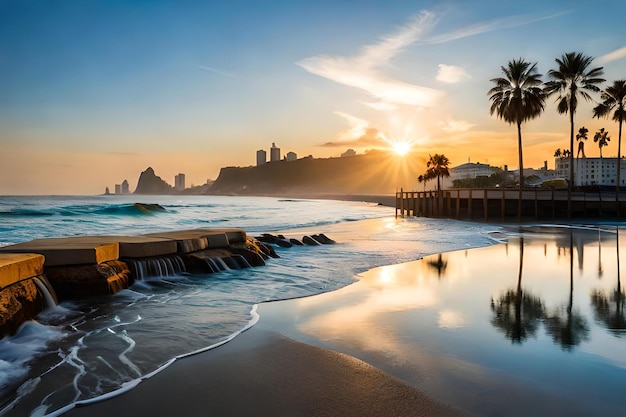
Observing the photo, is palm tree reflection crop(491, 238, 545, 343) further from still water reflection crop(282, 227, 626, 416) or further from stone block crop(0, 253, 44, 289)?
stone block crop(0, 253, 44, 289)

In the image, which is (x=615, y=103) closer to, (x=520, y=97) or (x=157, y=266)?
(x=520, y=97)

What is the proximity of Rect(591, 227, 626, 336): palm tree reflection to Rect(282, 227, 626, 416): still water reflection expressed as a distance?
0.02 m

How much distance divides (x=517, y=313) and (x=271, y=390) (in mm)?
4356

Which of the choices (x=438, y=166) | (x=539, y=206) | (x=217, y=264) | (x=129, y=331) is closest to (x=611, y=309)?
(x=129, y=331)

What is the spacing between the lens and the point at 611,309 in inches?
277

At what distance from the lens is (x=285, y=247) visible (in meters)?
17.7

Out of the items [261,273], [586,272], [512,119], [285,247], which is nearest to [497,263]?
[586,272]

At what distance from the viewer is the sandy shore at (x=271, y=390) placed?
3.64 metres

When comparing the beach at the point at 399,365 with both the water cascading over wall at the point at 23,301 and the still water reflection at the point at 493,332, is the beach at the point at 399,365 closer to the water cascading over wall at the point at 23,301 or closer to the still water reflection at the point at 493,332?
the still water reflection at the point at 493,332

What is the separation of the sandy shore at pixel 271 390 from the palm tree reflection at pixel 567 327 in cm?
251

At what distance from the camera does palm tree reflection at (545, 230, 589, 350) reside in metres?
5.41

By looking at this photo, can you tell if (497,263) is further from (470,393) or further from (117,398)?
(117,398)

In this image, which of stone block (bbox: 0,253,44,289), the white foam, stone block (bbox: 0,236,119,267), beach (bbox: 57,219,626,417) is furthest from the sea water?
stone block (bbox: 0,236,119,267)

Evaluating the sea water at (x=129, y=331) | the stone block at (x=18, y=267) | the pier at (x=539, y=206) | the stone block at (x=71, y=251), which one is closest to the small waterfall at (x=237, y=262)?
the sea water at (x=129, y=331)
